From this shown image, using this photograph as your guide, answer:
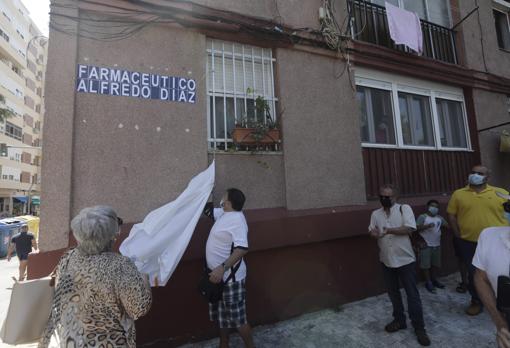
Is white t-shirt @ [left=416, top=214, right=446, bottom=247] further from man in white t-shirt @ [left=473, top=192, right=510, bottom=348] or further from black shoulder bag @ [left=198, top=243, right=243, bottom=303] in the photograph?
black shoulder bag @ [left=198, top=243, right=243, bottom=303]

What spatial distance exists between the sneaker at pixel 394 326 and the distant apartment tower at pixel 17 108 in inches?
1273

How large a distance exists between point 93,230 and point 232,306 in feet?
5.23

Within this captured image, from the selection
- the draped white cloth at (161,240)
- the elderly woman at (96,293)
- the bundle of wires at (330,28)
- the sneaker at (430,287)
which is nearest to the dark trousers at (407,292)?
the sneaker at (430,287)

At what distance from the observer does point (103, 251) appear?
1849 mm

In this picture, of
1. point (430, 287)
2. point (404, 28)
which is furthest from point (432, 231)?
point (404, 28)

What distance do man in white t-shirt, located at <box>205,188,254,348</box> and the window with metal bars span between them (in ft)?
4.36

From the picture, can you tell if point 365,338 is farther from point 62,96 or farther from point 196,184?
point 62,96

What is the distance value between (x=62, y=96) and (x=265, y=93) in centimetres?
251

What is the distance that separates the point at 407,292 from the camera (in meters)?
3.35

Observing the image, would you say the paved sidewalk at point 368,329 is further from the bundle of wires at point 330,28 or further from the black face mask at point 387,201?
the bundle of wires at point 330,28

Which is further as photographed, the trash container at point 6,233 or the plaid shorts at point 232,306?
the trash container at point 6,233

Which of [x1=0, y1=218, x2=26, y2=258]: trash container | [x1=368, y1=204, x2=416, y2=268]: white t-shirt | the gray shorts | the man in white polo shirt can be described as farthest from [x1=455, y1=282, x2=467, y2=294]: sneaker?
[x1=0, y1=218, x2=26, y2=258]: trash container

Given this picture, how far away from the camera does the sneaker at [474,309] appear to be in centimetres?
394

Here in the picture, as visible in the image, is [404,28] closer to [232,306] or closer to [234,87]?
[234,87]
